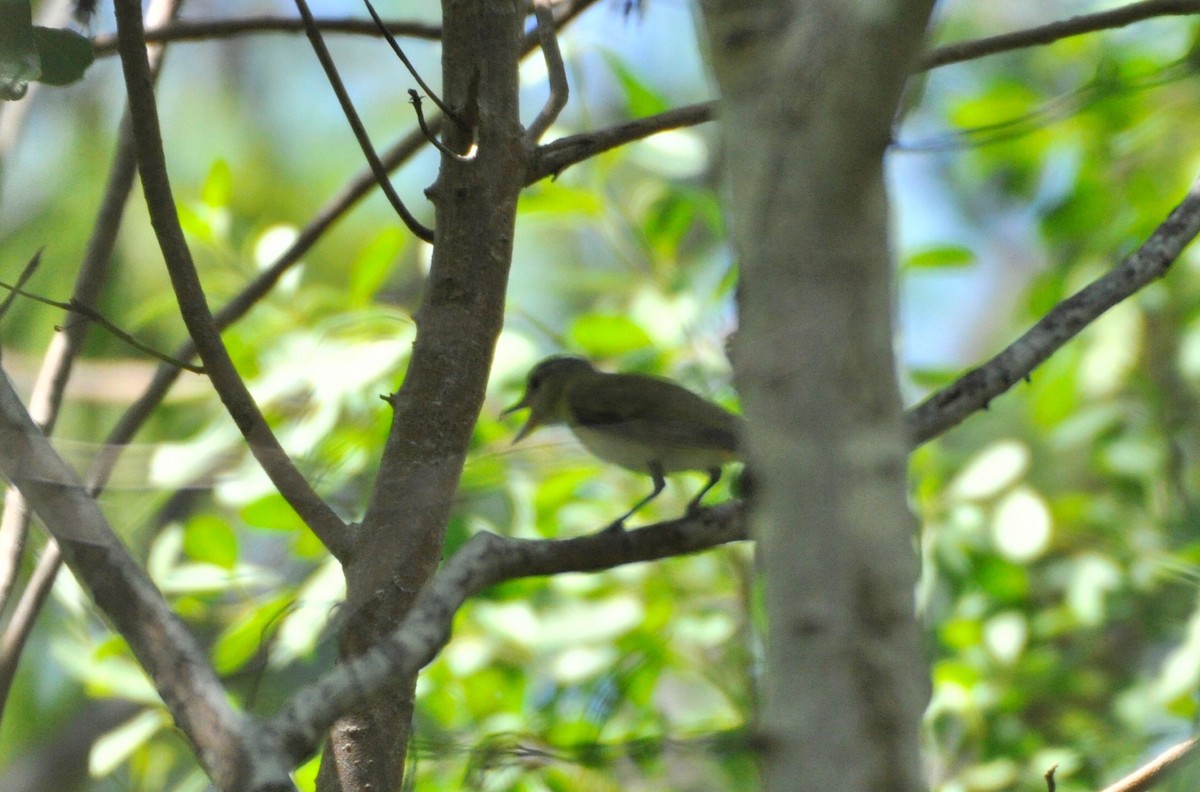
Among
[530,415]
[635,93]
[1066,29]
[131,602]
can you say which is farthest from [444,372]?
[530,415]

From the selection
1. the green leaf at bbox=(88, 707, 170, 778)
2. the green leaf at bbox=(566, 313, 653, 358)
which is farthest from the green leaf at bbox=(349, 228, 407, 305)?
the green leaf at bbox=(88, 707, 170, 778)

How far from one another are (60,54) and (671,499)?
5.68 feet

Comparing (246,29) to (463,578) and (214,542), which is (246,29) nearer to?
(214,542)

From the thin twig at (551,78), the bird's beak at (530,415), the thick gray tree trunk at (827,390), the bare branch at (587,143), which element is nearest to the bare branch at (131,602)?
the thick gray tree trunk at (827,390)

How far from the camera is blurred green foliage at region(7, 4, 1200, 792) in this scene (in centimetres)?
238

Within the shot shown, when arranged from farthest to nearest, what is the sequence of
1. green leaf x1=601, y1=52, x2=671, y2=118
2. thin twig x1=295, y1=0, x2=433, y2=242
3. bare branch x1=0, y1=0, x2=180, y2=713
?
green leaf x1=601, y1=52, x2=671, y2=118 → bare branch x1=0, y1=0, x2=180, y2=713 → thin twig x1=295, y1=0, x2=433, y2=242

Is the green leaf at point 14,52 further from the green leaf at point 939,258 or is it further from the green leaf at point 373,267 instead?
the green leaf at point 939,258

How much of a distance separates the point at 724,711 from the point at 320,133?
4.19 m

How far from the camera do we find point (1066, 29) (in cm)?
188

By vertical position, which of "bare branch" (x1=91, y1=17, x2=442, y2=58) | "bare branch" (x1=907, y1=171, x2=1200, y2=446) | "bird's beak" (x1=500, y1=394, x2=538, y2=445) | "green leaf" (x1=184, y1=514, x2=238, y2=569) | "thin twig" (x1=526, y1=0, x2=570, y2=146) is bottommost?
"bare branch" (x1=907, y1=171, x2=1200, y2=446)

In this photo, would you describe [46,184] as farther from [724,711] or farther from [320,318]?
[724,711]

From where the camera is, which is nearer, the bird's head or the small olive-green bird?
the small olive-green bird

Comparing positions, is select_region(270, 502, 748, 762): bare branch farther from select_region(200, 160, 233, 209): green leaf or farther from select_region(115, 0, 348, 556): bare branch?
select_region(200, 160, 233, 209): green leaf

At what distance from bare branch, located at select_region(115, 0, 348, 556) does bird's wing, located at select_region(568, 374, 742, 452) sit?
3.48 ft
